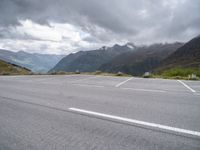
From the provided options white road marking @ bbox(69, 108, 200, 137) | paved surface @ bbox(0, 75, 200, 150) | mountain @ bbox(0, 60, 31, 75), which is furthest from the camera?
mountain @ bbox(0, 60, 31, 75)

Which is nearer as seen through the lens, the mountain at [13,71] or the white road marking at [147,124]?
the white road marking at [147,124]

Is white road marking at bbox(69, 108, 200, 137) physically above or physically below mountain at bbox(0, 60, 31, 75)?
below

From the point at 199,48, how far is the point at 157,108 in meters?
208

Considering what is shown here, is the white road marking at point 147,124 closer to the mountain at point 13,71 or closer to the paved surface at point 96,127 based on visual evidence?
the paved surface at point 96,127

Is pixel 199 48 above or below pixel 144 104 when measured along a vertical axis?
above

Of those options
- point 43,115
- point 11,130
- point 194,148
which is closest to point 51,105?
point 43,115

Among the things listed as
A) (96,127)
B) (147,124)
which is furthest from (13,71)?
(147,124)

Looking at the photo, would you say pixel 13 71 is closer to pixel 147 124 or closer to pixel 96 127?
pixel 96 127

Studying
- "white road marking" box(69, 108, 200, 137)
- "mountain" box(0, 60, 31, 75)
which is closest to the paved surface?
"white road marking" box(69, 108, 200, 137)

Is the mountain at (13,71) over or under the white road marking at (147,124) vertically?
over

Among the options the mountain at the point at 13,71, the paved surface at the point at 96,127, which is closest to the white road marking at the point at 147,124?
the paved surface at the point at 96,127

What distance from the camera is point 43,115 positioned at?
205 inches

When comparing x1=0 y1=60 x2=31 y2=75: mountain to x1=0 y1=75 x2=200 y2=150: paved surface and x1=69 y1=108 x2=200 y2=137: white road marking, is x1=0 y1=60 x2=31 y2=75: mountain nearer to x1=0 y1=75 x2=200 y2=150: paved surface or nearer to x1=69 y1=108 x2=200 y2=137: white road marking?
x1=0 y1=75 x2=200 y2=150: paved surface

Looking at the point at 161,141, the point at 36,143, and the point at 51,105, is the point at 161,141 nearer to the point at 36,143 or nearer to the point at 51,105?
the point at 36,143
